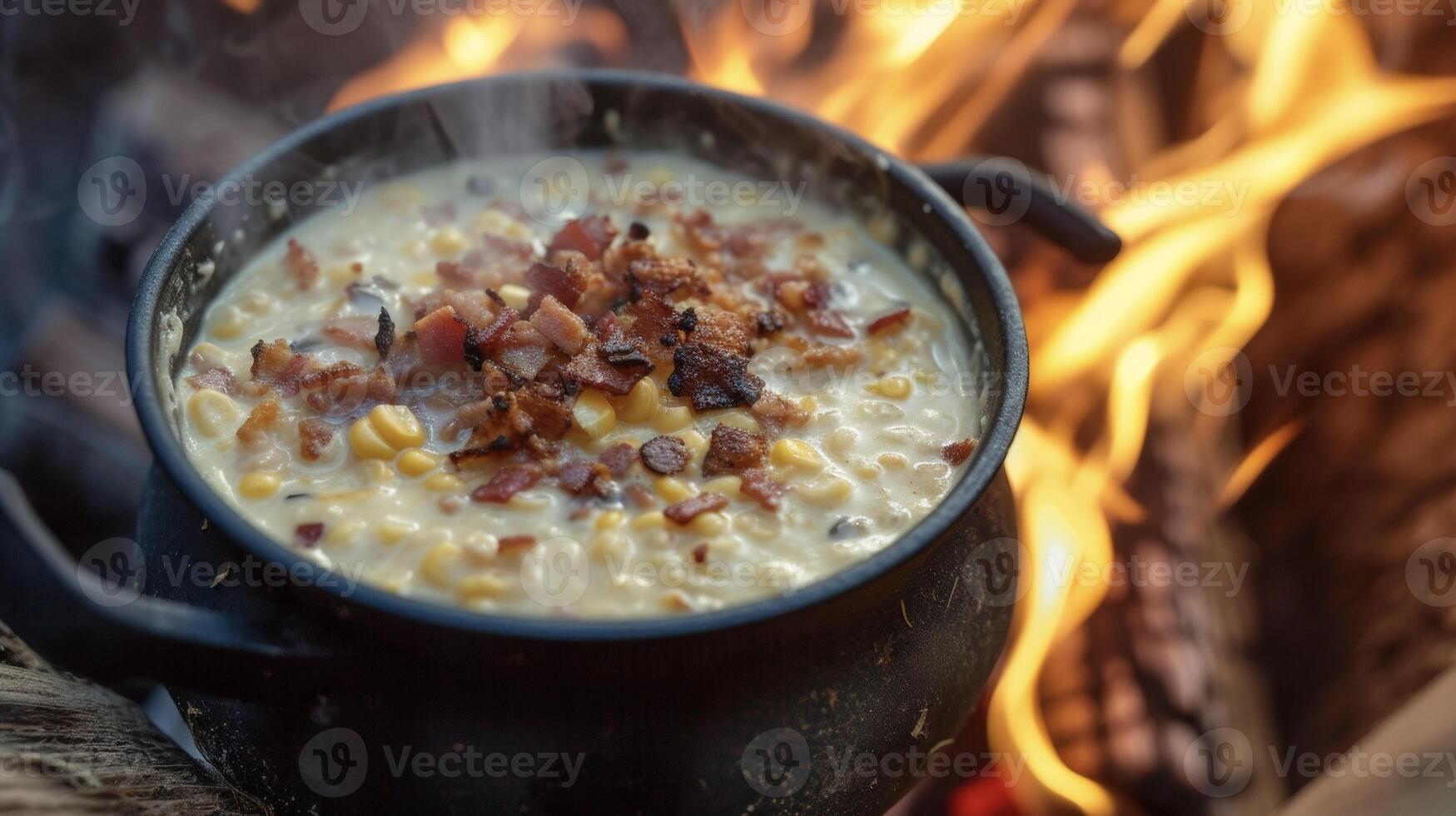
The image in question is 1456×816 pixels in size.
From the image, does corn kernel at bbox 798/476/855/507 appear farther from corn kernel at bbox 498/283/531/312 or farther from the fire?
the fire

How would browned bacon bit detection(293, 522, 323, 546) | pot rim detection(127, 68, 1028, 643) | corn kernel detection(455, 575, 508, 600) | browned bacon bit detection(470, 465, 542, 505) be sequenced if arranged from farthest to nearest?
browned bacon bit detection(470, 465, 542, 505) → browned bacon bit detection(293, 522, 323, 546) → corn kernel detection(455, 575, 508, 600) → pot rim detection(127, 68, 1028, 643)

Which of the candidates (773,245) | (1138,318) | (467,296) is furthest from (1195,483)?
(467,296)

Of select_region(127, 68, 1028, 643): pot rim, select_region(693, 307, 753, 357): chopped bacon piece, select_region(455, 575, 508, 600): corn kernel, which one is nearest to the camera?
select_region(127, 68, 1028, 643): pot rim

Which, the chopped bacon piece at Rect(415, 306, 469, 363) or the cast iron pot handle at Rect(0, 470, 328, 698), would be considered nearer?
the cast iron pot handle at Rect(0, 470, 328, 698)

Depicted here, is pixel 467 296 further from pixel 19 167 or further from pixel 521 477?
pixel 19 167

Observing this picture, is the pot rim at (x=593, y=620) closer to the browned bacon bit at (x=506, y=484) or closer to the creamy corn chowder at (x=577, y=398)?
the creamy corn chowder at (x=577, y=398)

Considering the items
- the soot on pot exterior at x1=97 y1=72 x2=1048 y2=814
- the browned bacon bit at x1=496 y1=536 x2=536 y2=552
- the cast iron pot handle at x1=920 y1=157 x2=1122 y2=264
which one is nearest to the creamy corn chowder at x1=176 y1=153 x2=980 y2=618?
the browned bacon bit at x1=496 y1=536 x2=536 y2=552
